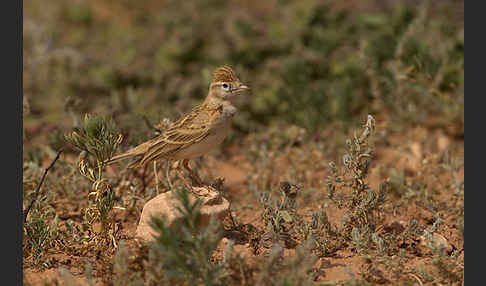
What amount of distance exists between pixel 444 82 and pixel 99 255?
5.39m

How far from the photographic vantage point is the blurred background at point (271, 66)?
27.8 feet

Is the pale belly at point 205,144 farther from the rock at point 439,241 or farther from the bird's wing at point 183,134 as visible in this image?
the rock at point 439,241

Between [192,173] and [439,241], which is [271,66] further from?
[439,241]

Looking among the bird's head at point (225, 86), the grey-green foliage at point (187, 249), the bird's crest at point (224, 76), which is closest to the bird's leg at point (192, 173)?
the bird's head at point (225, 86)

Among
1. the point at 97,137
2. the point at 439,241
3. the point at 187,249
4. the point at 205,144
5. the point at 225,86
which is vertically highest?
the point at 225,86

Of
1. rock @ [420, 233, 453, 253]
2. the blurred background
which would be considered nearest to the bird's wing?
the blurred background

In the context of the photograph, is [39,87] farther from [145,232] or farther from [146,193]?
[145,232]

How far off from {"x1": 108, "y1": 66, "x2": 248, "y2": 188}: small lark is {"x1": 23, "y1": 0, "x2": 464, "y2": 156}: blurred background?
3.57 feet

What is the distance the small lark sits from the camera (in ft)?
18.4

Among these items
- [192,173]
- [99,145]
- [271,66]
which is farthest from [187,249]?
[271,66]

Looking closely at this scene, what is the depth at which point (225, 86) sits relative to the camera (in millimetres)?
5883

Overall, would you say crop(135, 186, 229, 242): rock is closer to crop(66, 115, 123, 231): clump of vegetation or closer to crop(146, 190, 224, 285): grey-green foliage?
crop(66, 115, 123, 231): clump of vegetation

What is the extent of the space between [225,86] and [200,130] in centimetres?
55

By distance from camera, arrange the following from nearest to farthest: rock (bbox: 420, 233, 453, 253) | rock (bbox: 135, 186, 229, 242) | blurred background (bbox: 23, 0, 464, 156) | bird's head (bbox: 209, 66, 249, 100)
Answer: rock (bbox: 135, 186, 229, 242)
rock (bbox: 420, 233, 453, 253)
bird's head (bbox: 209, 66, 249, 100)
blurred background (bbox: 23, 0, 464, 156)
